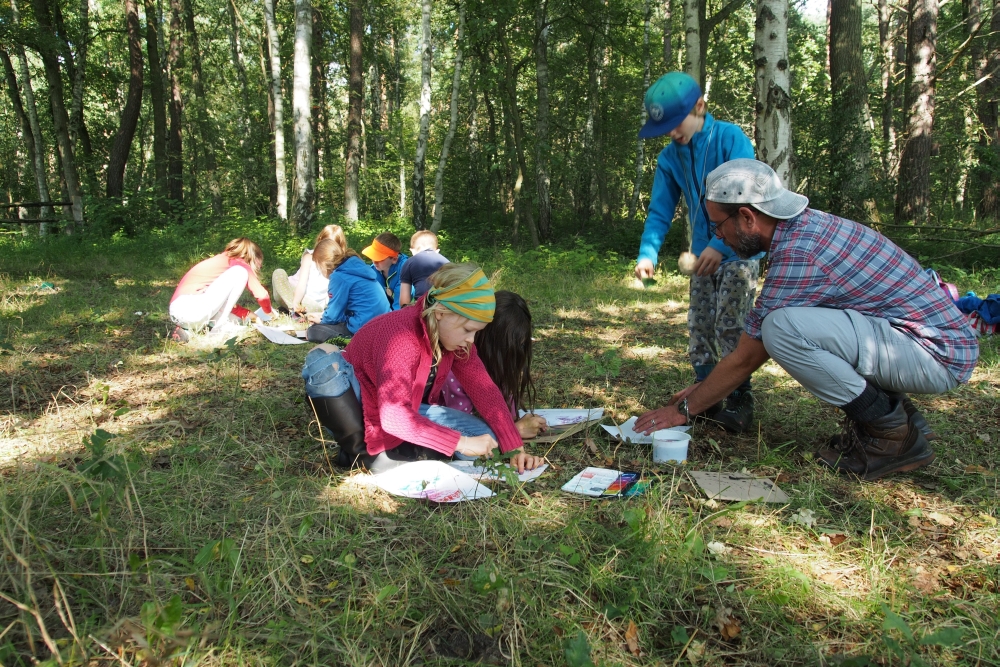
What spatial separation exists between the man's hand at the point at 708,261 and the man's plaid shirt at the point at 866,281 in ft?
1.90

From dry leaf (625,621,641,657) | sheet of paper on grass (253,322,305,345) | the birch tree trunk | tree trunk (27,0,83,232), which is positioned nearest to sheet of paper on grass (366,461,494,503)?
dry leaf (625,621,641,657)

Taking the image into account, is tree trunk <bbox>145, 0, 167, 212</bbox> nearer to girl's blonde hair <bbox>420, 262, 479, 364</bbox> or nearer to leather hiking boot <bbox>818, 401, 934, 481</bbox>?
girl's blonde hair <bbox>420, 262, 479, 364</bbox>

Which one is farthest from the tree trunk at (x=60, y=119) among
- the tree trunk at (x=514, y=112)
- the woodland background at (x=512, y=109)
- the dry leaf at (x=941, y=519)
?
the dry leaf at (x=941, y=519)

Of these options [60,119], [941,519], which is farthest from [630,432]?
[60,119]

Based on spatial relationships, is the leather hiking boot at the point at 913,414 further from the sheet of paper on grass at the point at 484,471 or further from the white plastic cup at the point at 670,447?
the sheet of paper on grass at the point at 484,471

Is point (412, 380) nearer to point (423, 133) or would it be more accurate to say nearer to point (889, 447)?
point (889, 447)

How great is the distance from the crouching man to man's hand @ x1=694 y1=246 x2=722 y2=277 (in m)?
0.53

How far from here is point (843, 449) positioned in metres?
2.71

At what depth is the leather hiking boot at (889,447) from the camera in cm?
253

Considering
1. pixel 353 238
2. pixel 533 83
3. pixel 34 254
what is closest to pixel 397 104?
pixel 533 83

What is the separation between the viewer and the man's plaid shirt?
242 centimetres

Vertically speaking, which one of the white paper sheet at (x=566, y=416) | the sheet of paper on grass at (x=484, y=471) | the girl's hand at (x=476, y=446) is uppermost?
the girl's hand at (x=476, y=446)

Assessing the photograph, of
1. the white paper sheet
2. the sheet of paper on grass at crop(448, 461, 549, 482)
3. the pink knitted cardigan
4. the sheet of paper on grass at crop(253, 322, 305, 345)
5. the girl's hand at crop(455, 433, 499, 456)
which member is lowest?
the sheet of paper on grass at crop(448, 461, 549, 482)

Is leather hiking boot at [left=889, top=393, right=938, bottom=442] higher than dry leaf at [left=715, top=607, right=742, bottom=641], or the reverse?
leather hiking boot at [left=889, top=393, right=938, bottom=442]
